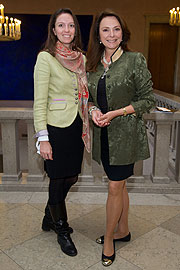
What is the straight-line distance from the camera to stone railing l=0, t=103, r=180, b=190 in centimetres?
326

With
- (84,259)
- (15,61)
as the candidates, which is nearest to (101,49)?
(84,259)

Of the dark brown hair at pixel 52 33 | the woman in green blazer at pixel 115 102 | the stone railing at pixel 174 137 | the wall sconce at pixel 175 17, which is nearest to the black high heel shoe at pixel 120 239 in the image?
the woman in green blazer at pixel 115 102

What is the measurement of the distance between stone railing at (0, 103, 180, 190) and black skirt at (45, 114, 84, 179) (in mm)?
1102

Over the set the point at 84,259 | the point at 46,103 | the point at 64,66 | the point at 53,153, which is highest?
the point at 64,66

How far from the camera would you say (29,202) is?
319cm

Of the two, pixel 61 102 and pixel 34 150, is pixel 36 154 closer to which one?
pixel 34 150

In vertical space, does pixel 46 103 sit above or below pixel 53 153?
above

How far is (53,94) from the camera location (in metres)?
2.12

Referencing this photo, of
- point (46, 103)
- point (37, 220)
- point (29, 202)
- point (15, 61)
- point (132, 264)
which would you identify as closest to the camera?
point (46, 103)

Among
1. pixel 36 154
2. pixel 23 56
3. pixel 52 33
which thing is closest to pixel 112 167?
pixel 52 33

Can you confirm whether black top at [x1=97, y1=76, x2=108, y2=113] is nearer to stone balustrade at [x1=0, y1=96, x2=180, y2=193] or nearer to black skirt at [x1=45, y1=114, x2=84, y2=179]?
black skirt at [x1=45, y1=114, x2=84, y2=179]

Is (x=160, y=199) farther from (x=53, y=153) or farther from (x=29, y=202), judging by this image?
(x=53, y=153)

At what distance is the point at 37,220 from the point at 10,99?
10223 mm

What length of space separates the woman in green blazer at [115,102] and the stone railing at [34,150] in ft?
3.85
